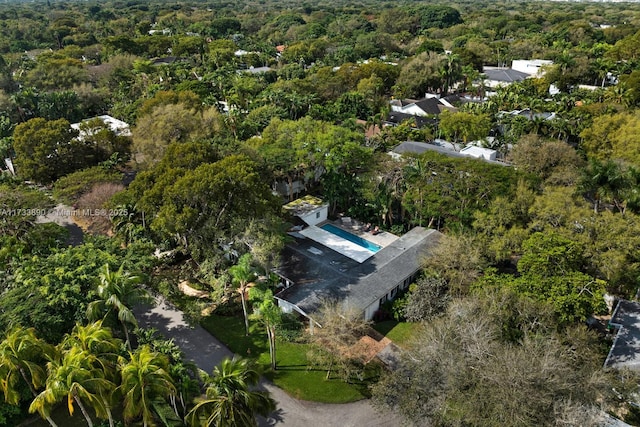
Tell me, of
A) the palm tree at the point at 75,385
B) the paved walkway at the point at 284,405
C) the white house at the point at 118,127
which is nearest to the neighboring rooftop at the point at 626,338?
the paved walkway at the point at 284,405

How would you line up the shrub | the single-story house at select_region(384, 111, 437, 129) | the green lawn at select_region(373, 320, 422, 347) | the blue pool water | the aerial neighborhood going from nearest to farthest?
1. the aerial neighborhood
2. the green lawn at select_region(373, 320, 422, 347)
3. the shrub
4. the blue pool water
5. the single-story house at select_region(384, 111, 437, 129)

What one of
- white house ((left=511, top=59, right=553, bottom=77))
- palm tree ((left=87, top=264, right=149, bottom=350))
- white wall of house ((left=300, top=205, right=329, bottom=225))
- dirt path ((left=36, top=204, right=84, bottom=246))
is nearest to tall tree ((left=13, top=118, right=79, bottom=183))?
dirt path ((left=36, top=204, right=84, bottom=246))

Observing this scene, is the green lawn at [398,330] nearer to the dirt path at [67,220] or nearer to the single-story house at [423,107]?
the dirt path at [67,220]

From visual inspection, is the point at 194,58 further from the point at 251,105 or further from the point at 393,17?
the point at 393,17

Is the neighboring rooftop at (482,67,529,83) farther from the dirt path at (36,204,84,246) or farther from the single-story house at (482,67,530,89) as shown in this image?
the dirt path at (36,204,84,246)

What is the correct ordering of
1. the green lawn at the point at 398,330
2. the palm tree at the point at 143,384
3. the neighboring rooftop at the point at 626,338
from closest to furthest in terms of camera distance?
the palm tree at the point at 143,384
the neighboring rooftop at the point at 626,338
the green lawn at the point at 398,330

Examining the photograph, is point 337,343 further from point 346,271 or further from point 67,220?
point 67,220

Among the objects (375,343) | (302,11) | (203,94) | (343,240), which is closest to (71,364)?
(375,343)
